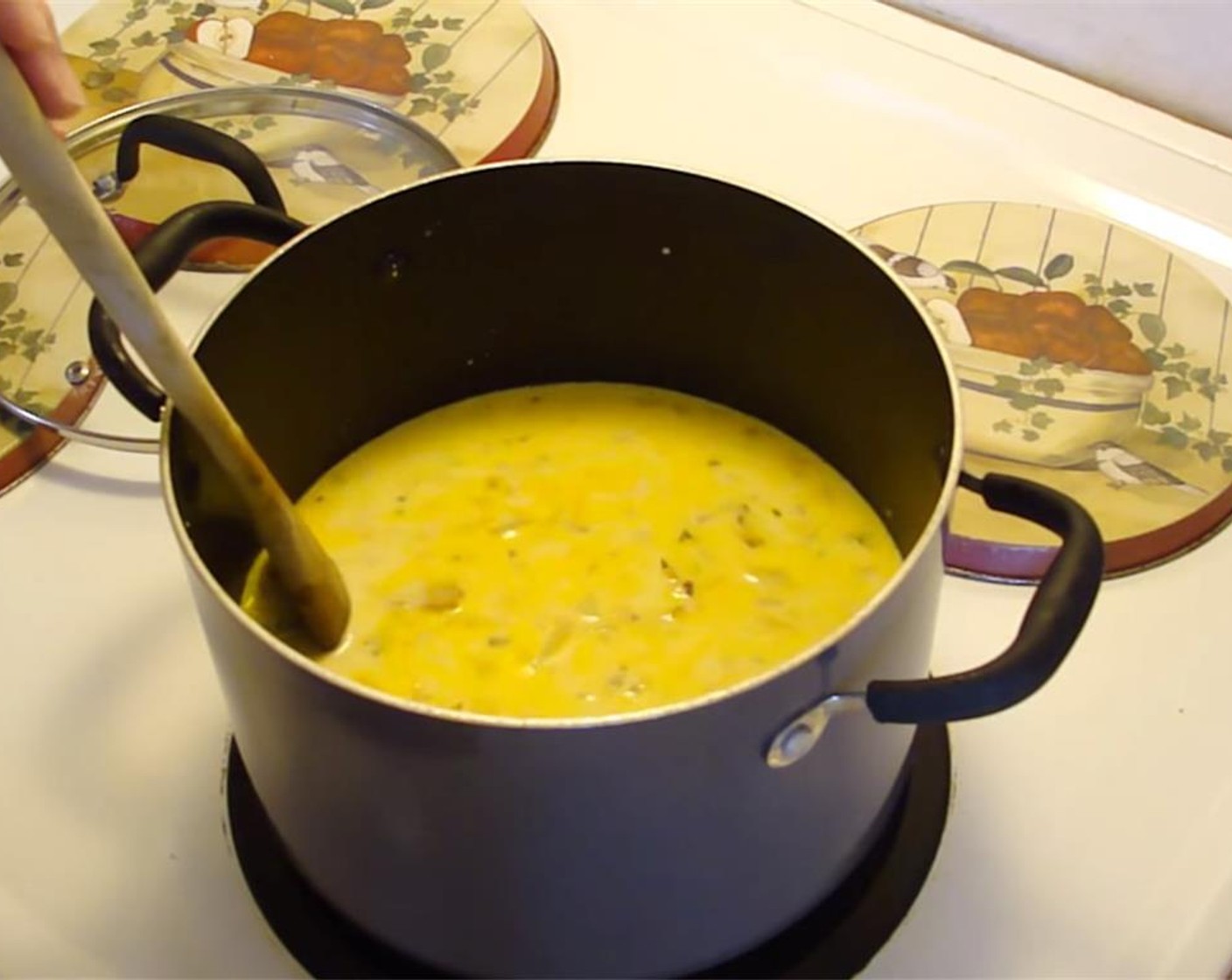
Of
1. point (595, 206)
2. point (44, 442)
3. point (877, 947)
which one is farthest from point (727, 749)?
point (44, 442)

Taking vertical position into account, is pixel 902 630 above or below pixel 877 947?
above

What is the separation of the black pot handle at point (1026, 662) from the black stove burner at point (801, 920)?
0.14 metres

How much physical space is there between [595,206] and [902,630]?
0.27 metres

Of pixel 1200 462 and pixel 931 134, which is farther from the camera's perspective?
pixel 931 134

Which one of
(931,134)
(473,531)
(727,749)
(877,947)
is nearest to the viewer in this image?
(727,749)

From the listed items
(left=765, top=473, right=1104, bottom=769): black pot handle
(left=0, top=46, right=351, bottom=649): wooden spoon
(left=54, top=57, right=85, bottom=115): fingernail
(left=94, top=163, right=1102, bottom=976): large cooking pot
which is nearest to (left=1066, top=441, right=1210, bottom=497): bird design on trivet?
(left=94, top=163, right=1102, bottom=976): large cooking pot

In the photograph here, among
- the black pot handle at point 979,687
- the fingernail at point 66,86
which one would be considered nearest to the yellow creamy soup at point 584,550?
the black pot handle at point 979,687

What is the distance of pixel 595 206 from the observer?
0.66 m

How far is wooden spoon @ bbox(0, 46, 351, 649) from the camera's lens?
415mm

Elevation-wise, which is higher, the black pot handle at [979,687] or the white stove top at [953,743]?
the black pot handle at [979,687]

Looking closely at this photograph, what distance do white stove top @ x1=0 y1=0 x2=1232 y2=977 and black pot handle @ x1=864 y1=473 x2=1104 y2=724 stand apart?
0.50 feet

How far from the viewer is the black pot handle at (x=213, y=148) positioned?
2.20ft

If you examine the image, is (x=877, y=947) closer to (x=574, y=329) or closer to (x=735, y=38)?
(x=574, y=329)

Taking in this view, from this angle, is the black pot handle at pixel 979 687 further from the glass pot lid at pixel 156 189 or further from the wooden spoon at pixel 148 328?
the glass pot lid at pixel 156 189
